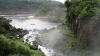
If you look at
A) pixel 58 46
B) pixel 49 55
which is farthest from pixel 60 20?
pixel 49 55

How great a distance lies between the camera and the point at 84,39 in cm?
4262

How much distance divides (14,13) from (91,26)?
96.4 metres

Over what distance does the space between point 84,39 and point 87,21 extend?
152 inches

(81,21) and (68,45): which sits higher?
(81,21)

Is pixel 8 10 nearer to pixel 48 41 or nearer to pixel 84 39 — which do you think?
pixel 48 41

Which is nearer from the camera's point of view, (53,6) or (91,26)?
(91,26)

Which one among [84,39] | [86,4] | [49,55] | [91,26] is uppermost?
[86,4]

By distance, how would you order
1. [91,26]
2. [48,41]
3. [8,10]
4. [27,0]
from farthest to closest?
1. [27,0]
2. [8,10]
3. [48,41]
4. [91,26]

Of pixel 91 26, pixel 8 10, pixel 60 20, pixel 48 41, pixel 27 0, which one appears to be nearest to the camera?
pixel 91 26

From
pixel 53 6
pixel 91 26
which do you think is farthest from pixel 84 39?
pixel 53 6

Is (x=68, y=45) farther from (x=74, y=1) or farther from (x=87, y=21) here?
(x=74, y=1)

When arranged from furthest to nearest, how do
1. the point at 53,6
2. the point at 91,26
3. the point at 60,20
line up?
the point at 53,6 < the point at 60,20 < the point at 91,26

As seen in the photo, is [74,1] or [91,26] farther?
[74,1]

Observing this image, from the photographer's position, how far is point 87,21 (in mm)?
42094
